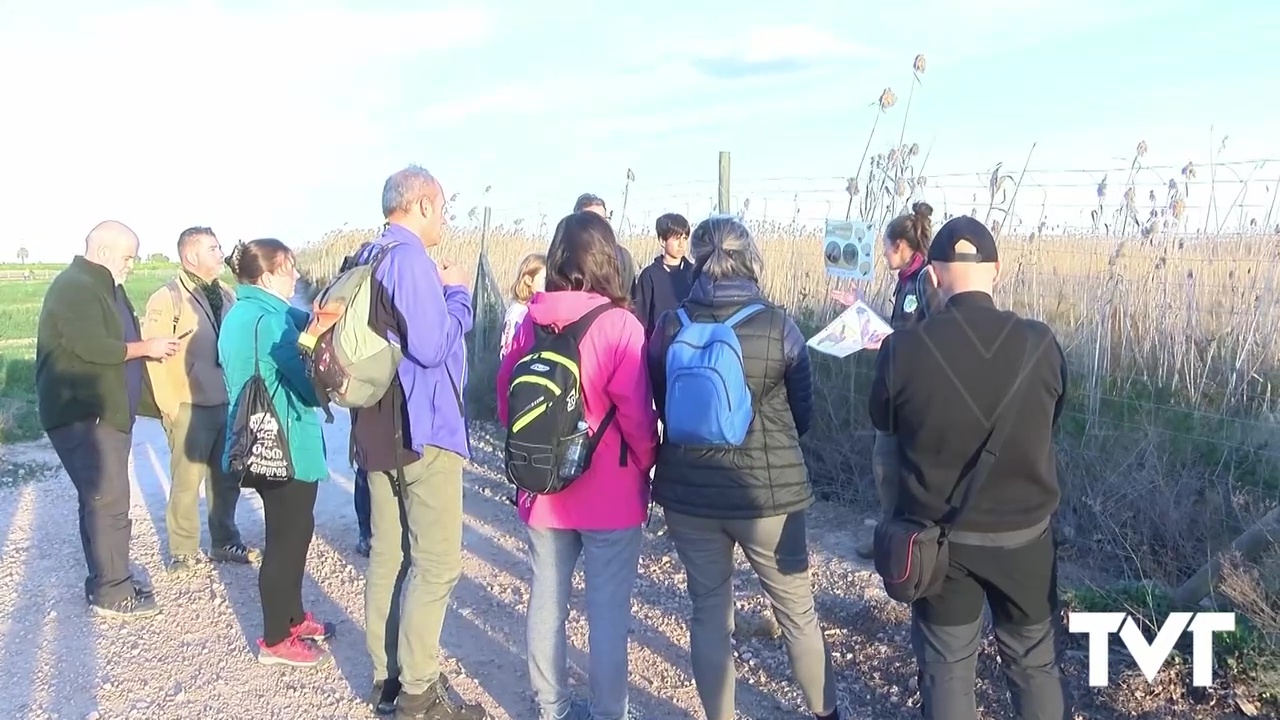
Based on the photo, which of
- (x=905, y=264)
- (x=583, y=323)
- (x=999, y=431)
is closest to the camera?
(x=999, y=431)

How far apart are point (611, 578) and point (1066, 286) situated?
3.74m

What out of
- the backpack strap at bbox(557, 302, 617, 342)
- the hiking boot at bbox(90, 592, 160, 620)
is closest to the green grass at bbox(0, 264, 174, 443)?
the hiking boot at bbox(90, 592, 160, 620)

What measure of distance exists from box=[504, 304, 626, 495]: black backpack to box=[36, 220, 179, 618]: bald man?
9.46 feet

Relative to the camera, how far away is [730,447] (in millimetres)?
3283

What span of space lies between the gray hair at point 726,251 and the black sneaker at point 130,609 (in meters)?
3.75

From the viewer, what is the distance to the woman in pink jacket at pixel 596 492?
330cm

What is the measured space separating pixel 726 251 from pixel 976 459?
1.11 meters

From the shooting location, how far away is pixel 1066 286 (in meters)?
5.73

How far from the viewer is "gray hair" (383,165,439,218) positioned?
363 cm

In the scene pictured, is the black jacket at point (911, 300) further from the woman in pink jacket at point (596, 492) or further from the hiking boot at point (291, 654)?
the hiking boot at point (291, 654)

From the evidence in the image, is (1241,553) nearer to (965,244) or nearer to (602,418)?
(965,244)

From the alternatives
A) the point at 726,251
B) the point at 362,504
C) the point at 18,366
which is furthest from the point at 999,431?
the point at 18,366

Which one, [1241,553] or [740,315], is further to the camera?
[1241,553]

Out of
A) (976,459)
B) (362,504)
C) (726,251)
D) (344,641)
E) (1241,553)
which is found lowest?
(344,641)
